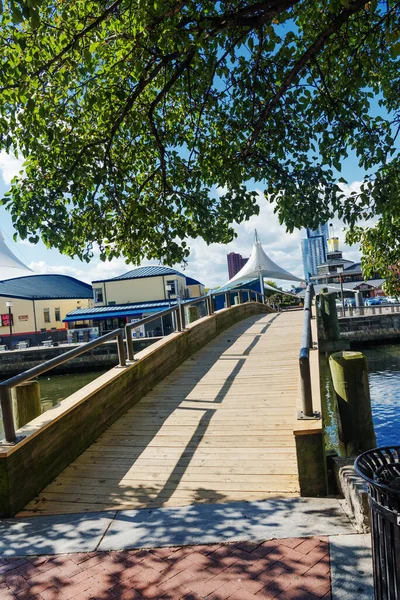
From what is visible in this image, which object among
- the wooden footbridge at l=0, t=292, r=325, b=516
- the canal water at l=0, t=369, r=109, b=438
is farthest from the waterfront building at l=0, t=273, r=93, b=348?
the wooden footbridge at l=0, t=292, r=325, b=516

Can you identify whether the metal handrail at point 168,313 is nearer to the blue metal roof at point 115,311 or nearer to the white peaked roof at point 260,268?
the blue metal roof at point 115,311

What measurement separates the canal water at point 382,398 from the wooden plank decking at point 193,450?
1579 mm

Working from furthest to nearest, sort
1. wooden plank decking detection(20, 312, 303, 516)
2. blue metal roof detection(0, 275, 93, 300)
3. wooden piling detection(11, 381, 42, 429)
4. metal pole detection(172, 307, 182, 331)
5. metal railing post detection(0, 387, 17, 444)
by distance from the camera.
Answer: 1. blue metal roof detection(0, 275, 93, 300)
2. metal pole detection(172, 307, 182, 331)
3. wooden piling detection(11, 381, 42, 429)
4. wooden plank decking detection(20, 312, 303, 516)
5. metal railing post detection(0, 387, 17, 444)

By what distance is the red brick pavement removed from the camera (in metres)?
2.47

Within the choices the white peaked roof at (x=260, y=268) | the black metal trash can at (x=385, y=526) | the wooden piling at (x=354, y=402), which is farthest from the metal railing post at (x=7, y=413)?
the white peaked roof at (x=260, y=268)

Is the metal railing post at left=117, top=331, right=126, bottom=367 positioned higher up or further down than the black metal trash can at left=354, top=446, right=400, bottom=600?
higher up

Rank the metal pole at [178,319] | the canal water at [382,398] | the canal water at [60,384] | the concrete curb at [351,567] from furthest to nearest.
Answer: the canal water at [60,384], the canal water at [382,398], the metal pole at [178,319], the concrete curb at [351,567]

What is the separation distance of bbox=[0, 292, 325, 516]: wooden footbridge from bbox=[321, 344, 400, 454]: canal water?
1727 millimetres

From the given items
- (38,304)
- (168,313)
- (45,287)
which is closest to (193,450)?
(168,313)

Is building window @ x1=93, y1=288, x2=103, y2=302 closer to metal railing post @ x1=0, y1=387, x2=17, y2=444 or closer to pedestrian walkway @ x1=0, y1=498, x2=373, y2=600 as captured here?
metal railing post @ x1=0, y1=387, x2=17, y2=444

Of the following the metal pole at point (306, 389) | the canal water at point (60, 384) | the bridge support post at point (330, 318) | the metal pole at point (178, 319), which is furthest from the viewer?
the canal water at point (60, 384)

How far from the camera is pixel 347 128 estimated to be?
6.17 m

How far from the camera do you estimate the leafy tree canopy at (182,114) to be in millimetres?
5285

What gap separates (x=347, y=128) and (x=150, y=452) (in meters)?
4.98
